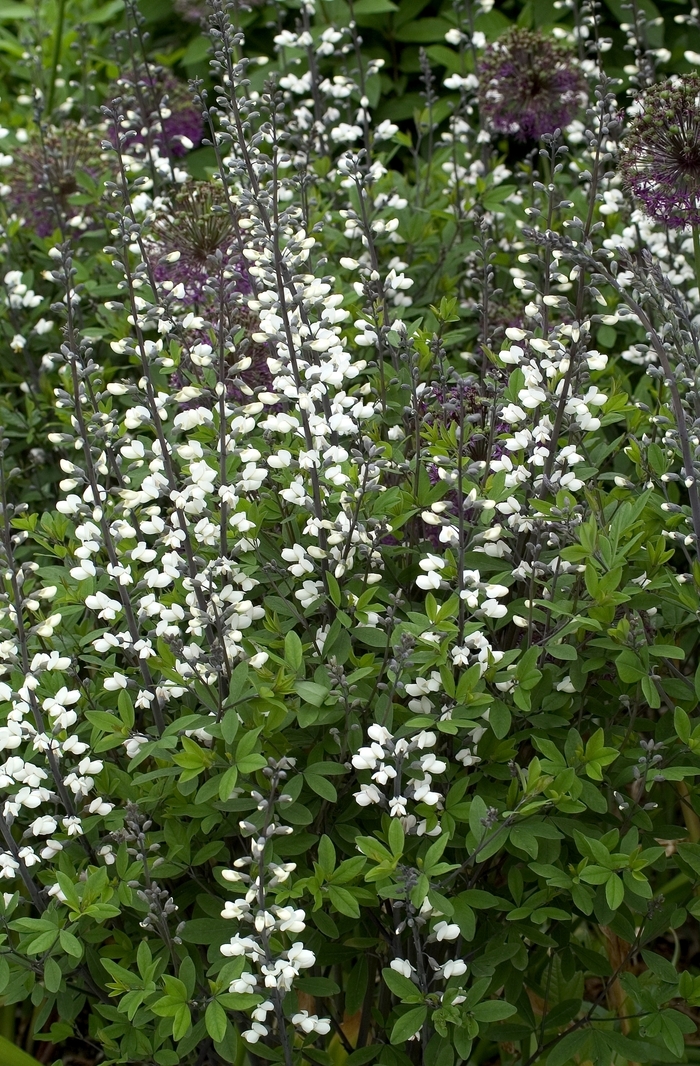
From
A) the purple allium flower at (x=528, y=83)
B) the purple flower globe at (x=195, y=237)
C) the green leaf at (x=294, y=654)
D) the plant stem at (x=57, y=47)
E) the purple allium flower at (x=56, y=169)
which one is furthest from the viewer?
the plant stem at (x=57, y=47)

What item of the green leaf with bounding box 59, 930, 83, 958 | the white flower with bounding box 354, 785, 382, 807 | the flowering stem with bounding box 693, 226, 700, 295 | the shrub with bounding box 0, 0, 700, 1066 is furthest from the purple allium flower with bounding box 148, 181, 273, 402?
the green leaf with bounding box 59, 930, 83, 958

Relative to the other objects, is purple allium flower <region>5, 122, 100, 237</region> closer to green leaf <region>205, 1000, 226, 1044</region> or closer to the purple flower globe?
the purple flower globe

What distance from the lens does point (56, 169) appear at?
438cm

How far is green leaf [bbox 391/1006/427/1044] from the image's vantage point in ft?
6.66

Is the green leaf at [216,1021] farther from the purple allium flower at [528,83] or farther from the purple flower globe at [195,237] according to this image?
the purple allium flower at [528,83]

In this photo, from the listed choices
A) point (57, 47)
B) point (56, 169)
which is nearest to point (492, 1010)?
point (56, 169)

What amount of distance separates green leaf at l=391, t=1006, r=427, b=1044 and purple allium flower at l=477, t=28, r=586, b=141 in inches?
127

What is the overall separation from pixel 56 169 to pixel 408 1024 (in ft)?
11.5

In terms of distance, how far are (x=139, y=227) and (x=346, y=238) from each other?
163 centimetres

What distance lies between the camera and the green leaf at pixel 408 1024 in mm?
2029

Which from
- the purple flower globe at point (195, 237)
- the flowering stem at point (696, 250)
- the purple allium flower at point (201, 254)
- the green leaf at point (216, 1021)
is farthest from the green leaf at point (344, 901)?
the purple flower globe at point (195, 237)

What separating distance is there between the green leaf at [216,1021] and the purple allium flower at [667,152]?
2077 millimetres

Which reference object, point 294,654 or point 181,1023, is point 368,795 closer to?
point 294,654

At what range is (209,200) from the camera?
3.46m
